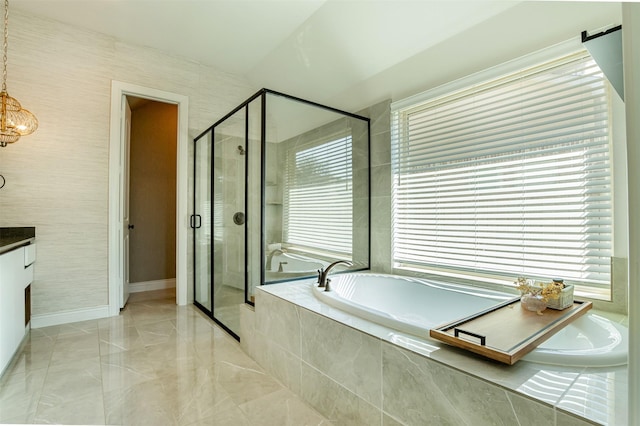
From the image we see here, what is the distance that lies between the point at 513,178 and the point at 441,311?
3.13 feet

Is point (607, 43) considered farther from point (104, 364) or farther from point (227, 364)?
point (104, 364)

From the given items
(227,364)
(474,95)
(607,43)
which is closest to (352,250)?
(227,364)

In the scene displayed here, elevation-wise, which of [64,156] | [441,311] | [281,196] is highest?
[64,156]

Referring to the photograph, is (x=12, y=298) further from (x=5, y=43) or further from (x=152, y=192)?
(x=152, y=192)

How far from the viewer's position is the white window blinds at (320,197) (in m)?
2.45

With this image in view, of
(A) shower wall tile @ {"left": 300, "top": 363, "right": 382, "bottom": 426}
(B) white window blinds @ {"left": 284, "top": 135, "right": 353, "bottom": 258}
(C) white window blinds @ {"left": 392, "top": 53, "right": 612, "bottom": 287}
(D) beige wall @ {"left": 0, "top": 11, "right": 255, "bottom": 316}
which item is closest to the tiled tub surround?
(A) shower wall tile @ {"left": 300, "top": 363, "right": 382, "bottom": 426}

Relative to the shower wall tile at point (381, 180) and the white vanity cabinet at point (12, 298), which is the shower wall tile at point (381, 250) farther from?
the white vanity cabinet at point (12, 298)

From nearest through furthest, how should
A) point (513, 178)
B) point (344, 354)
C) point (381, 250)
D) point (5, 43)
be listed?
point (344, 354) < point (513, 178) < point (5, 43) < point (381, 250)

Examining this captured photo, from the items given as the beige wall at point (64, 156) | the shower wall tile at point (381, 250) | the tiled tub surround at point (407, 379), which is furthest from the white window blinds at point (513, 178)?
the beige wall at point (64, 156)

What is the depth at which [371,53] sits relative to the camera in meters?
2.50

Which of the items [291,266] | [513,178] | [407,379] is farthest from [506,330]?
[291,266]

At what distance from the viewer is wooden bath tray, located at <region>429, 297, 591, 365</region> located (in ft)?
3.35

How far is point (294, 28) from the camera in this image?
2811 millimetres

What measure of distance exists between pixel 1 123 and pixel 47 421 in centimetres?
204
